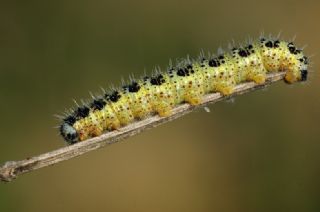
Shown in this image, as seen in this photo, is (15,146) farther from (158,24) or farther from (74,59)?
(158,24)

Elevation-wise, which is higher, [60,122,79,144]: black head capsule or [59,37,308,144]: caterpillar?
[59,37,308,144]: caterpillar

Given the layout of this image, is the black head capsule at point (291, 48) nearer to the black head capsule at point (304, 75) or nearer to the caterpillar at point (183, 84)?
the caterpillar at point (183, 84)

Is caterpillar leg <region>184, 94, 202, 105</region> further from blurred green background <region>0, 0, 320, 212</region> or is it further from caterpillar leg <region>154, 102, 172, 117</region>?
blurred green background <region>0, 0, 320, 212</region>

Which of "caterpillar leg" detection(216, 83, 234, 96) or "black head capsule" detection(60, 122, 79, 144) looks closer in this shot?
"black head capsule" detection(60, 122, 79, 144)

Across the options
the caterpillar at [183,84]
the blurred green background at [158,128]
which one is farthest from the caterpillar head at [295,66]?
the blurred green background at [158,128]

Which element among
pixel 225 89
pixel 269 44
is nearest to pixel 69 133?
pixel 225 89

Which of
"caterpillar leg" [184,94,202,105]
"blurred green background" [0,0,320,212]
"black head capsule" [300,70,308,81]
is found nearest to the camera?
"caterpillar leg" [184,94,202,105]

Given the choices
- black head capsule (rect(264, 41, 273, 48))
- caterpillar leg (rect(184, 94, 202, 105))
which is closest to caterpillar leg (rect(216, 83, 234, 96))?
caterpillar leg (rect(184, 94, 202, 105))

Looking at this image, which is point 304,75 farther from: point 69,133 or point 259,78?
point 69,133
